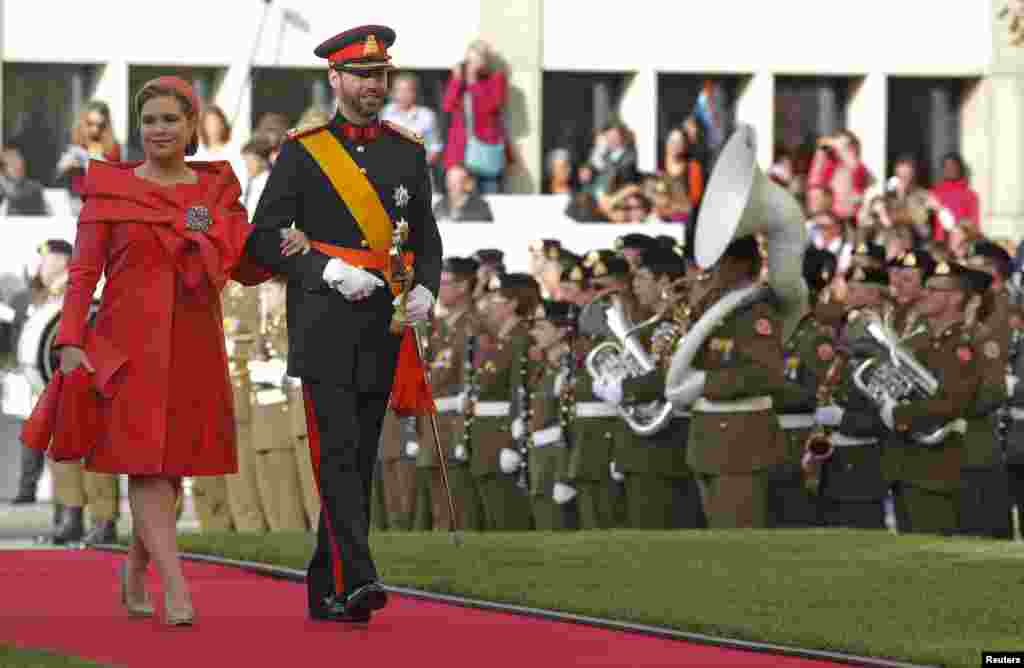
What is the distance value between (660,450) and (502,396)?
231cm

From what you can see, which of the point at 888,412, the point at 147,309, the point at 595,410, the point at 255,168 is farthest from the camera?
the point at 255,168

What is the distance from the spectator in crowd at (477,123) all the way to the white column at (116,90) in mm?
3302

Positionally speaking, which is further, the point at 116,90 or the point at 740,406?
the point at 116,90

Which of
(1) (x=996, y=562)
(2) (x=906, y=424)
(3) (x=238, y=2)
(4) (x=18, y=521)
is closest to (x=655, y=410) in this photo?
(2) (x=906, y=424)

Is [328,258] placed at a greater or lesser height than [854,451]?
greater

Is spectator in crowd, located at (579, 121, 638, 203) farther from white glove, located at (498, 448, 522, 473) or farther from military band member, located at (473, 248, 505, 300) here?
white glove, located at (498, 448, 522, 473)

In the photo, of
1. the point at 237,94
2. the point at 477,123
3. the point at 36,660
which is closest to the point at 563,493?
the point at 36,660

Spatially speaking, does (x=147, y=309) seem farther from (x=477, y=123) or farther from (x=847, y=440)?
(x=477, y=123)

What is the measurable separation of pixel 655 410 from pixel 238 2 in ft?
44.4

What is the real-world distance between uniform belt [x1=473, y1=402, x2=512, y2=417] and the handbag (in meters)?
8.30

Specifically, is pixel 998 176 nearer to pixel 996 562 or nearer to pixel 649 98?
pixel 649 98

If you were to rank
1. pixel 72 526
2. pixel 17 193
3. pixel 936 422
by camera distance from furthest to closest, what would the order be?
1. pixel 17 193
2. pixel 72 526
3. pixel 936 422

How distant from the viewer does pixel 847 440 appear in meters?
16.1

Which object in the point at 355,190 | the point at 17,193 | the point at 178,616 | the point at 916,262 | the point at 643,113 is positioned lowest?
the point at 178,616
